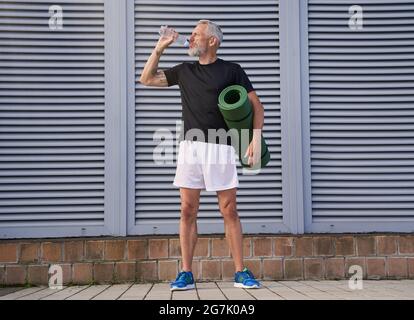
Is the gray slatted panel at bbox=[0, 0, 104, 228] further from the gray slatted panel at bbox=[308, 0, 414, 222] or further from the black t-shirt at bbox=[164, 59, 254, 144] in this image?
the gray slatted panel at bbox=[308, 0, 414, 222]

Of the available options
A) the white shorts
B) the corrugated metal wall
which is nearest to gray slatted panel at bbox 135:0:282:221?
the corrugated metal wall

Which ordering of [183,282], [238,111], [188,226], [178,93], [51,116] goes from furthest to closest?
1. [178,93]
2. [51,116]
3. [188,226]
4. [183,282]
5. [238,111]

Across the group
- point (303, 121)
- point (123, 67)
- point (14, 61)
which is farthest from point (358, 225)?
point (14, 61)

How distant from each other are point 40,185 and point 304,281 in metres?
2.20

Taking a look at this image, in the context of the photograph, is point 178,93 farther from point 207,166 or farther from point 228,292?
point 228,292

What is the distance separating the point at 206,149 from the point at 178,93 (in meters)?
0.99

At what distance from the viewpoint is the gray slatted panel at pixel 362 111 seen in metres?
4.03

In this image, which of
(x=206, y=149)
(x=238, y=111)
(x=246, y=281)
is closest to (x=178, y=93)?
(x=206, y=149)

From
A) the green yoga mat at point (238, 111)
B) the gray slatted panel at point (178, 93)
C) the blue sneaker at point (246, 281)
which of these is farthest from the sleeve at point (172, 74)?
the blue sneaker at point (246, 281)

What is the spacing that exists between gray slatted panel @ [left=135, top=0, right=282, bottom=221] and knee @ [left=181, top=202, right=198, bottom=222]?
2.11 feet

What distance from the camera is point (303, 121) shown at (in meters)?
4.04

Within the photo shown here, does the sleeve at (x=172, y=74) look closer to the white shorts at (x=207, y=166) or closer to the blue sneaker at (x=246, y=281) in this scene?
the white shorts at (x=207, y=166)

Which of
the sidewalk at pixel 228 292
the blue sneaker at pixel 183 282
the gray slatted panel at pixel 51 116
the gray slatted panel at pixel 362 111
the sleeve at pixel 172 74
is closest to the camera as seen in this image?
the sidewalk at pixel 228 292

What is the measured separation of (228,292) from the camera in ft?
10.2
